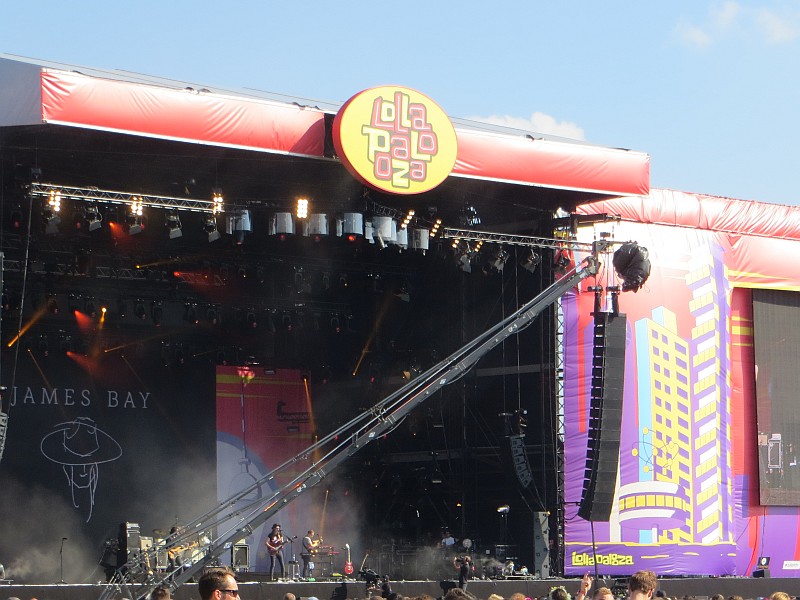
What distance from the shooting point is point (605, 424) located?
1969cm

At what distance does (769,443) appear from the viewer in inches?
939

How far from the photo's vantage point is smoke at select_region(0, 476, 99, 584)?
23.3 m

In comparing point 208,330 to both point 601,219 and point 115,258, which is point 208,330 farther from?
point 601,219

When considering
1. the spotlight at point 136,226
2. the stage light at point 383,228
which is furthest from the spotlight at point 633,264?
the spotlight at point 136,226

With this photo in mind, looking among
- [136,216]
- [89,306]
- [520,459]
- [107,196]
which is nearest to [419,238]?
[520,459]

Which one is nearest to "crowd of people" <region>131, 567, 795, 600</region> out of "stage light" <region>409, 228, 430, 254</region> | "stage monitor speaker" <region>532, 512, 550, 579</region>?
"stage light" <region>409, 228, 430, 254</region>

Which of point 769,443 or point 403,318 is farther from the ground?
point 403,318

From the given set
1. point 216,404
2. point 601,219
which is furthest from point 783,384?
point 216,404

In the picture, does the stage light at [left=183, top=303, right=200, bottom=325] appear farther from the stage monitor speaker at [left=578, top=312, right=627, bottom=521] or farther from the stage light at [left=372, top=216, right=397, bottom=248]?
the stage monitor speaker at [left=578, top=312, right=627, bottom=521]

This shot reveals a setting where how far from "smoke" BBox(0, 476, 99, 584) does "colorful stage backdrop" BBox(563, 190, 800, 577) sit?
386 inches

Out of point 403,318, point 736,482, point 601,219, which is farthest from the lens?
point 403,318

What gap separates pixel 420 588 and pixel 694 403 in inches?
262

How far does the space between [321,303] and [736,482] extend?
920 cm

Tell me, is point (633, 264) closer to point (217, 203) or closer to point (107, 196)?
point (217, 203)
